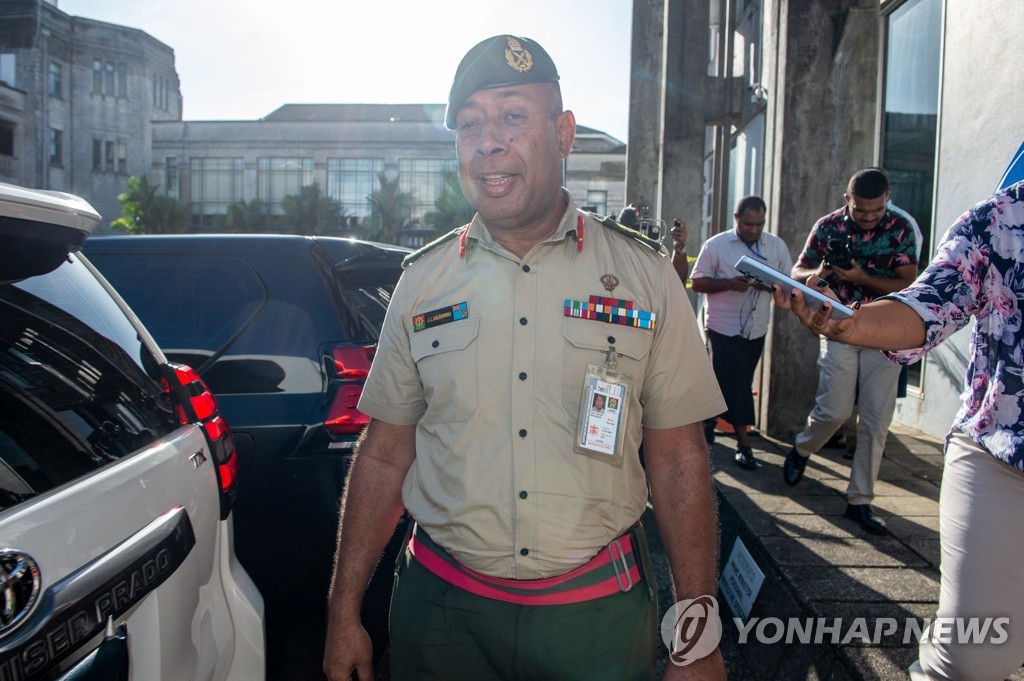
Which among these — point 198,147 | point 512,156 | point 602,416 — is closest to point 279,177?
point 198,147

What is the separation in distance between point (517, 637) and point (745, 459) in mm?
4170

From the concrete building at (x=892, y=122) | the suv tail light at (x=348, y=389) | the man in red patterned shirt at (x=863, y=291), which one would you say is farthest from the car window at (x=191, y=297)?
the concrete building at (x=892, y=122)

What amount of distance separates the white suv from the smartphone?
4.60ft

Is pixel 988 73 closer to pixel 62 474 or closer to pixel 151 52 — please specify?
pixel 62 474

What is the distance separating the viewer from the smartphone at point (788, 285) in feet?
5.81

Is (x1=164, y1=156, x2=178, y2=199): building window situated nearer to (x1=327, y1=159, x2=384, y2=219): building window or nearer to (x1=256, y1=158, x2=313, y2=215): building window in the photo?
(x1=256, y1=158, x2=313, y2=215): building window

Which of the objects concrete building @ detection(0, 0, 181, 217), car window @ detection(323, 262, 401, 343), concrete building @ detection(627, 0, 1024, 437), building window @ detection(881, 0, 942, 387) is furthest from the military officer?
concrete building @ detection(0, 0, 181, 217)

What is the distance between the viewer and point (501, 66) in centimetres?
200

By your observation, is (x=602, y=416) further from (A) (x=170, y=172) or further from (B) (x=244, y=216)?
(A) (x=170, y=172)

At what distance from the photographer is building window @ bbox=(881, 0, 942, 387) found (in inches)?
256

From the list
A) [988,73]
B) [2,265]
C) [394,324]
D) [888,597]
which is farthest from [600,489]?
[988,73]

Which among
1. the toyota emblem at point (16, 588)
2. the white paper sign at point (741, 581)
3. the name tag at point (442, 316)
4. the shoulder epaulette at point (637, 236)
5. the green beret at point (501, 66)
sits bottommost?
the white paper sign at point (741, 581)

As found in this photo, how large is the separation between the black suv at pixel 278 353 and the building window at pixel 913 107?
17.1ft

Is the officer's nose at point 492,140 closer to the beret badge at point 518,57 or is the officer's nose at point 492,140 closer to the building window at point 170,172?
the beret badge at point 518,57
